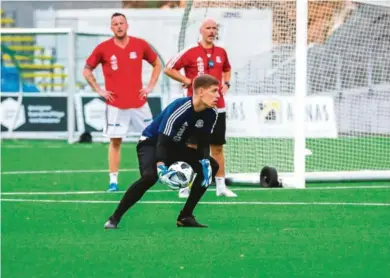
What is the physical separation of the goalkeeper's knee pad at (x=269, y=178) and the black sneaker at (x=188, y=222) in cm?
407

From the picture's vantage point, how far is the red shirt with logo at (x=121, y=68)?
15.3m

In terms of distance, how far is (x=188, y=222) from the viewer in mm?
11250

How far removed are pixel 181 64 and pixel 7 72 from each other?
54.1 ft

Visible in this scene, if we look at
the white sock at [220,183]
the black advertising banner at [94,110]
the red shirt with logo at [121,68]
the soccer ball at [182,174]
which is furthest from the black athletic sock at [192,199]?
the black advertising banner at [94,110]

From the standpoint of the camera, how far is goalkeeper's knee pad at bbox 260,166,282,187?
602 inches

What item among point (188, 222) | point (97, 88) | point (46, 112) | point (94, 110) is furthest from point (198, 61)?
point (46, 112)

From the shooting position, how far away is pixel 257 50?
27062 millimetres

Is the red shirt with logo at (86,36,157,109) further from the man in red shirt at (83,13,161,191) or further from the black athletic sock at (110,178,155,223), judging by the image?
the black athletic sock at (110,178,155,223)

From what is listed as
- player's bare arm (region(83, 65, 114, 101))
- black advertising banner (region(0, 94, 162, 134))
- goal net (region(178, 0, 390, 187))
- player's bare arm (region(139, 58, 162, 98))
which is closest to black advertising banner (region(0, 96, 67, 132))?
→ black advertising banner (region(0, 94, 162, 134))

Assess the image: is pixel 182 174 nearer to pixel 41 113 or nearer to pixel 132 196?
pixel 132 196

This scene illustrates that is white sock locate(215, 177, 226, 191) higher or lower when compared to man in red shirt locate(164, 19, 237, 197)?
lower

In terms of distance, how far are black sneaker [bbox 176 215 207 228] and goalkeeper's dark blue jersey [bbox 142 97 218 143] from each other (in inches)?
26.9

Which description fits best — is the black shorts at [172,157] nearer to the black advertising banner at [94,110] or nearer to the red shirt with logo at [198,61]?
the red shirt with logo at [198,61]

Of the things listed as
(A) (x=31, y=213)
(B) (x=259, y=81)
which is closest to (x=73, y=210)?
(A) (x=31, y=213)
